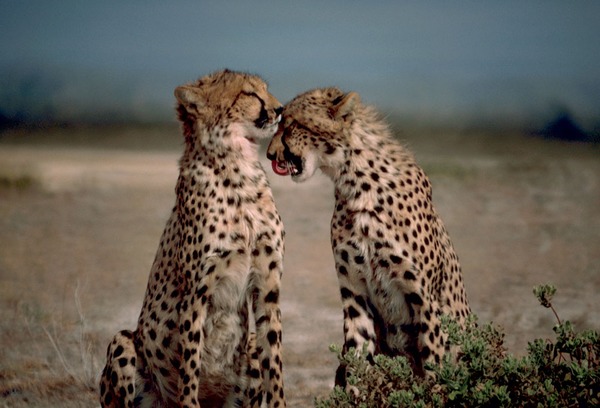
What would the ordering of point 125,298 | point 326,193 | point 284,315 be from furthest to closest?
point 326,193 → point 125,298 → point 284,315

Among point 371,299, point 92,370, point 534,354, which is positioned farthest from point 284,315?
point 534,354

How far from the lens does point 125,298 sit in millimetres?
8031

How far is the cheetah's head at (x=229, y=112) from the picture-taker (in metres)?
4.42

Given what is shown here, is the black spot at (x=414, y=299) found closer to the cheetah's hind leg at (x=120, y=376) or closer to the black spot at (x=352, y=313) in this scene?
the black spot at (x=352, y=313)

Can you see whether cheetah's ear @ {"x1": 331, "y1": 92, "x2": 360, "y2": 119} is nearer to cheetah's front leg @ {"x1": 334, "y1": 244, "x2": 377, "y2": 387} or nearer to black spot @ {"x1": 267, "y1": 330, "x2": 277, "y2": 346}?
cheetah's front leg @ {"x1": 334, "y1": 244, "x2": 377, "y2": 387}

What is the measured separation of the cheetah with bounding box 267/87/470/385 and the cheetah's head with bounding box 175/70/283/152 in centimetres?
18

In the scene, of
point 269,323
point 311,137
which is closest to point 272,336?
point 269,323

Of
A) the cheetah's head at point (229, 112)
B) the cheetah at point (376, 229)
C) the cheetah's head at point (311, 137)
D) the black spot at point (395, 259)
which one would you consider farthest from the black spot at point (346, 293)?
the cheetah's head at point (229, 112)

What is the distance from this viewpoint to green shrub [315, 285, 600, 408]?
369cm

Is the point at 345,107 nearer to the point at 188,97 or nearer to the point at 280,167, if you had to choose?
the point at 280,167

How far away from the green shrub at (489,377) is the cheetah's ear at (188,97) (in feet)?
4.00

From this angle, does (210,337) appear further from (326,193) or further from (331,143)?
(326,193)

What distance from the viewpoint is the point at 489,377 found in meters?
3.78

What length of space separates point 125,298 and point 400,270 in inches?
160
